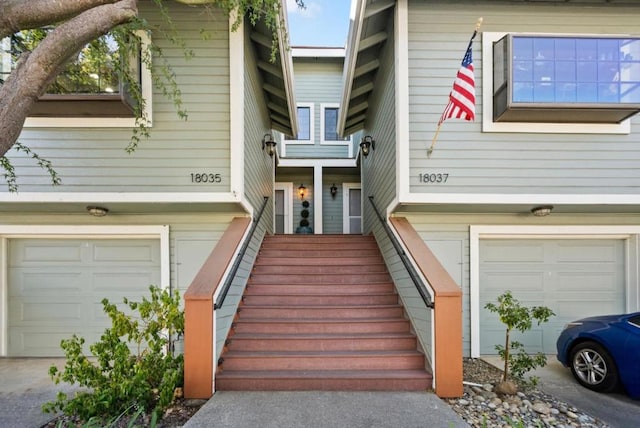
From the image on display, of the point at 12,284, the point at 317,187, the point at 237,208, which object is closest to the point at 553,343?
the point at 237,208

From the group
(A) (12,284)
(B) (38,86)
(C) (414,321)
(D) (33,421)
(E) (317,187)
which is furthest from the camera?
(E) (317,187)

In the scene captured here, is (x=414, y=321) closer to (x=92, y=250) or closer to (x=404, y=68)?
(x=404, y=68)

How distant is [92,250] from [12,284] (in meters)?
1.27

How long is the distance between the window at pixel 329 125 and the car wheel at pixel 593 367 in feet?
23.8

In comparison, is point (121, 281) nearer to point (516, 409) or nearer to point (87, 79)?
point (87, 79)

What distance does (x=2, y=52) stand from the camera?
13.3 feet

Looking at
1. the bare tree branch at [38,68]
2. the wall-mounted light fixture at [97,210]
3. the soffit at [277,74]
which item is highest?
the soffit at [277,74]

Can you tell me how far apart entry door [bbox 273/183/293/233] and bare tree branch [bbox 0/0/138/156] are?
22.0 ft

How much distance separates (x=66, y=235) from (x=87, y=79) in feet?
7.63

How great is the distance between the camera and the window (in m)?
9.66

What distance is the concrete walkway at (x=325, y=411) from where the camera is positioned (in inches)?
106

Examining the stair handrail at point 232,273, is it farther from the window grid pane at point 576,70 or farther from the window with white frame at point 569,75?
the window grid pane at point 576,70

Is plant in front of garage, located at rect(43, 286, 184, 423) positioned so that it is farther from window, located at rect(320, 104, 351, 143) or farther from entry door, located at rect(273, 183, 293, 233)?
window, located at rect(320, 104, 351, 143)

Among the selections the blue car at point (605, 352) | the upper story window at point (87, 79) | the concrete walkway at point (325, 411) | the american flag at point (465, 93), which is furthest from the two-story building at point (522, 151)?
the upper story window at point (87, 79)
